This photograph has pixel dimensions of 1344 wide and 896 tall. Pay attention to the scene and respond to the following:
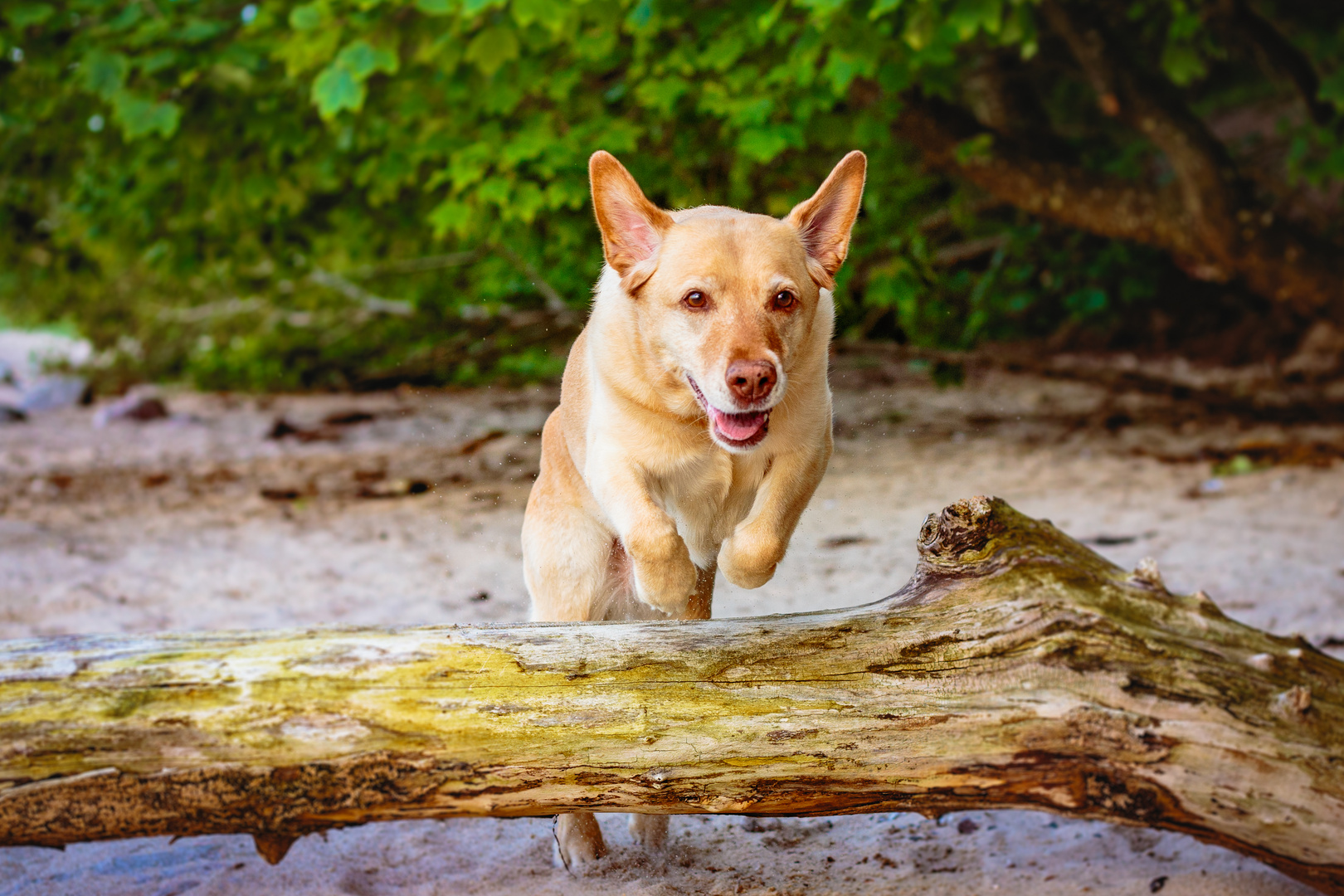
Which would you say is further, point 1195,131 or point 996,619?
point 1195,131

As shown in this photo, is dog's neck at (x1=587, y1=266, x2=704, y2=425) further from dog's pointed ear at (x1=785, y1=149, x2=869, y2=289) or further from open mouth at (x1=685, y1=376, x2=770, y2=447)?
dog's pointed ear at (x1=785, y1=149, x2=869, y2=289)

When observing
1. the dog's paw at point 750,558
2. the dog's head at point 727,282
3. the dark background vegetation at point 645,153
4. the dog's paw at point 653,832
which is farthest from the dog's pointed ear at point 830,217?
the dark background vegetation at point 645,153

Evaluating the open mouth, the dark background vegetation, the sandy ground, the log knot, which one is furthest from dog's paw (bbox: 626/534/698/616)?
the dark background vegetation

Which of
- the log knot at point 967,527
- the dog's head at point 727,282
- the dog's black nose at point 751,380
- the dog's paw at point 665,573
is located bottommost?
the dog's paw at point 665,573

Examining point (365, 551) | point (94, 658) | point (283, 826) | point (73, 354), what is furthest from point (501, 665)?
point (73, 354)

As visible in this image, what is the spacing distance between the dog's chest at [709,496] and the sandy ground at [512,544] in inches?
35.4

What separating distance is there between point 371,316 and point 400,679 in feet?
30.9

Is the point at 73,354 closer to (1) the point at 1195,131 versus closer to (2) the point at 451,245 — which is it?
(2) the point at 451,245

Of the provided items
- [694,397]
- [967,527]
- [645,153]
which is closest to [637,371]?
[694,397]

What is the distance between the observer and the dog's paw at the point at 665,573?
2.96 meters

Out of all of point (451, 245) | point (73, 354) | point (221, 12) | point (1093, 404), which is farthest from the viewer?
point (73, 354)

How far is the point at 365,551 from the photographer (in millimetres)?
6277

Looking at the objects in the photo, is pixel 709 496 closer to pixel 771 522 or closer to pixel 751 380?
pixel 771 522

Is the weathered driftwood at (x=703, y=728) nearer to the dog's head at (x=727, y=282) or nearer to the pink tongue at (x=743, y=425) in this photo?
the pink tongue at (x=743, y=425)
